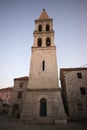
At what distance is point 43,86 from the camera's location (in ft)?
49.9

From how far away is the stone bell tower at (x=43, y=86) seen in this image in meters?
12.9

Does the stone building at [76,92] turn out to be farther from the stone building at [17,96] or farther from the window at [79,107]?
the stone building at [17,96]

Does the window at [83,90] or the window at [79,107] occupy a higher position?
the window at [83,90]

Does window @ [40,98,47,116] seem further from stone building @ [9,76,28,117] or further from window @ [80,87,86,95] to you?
stone building @ [9,76,28,117]

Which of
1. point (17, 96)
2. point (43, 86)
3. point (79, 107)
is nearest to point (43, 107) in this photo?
point (43, 86)

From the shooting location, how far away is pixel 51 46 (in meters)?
18.7

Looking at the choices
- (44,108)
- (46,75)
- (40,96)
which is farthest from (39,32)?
(44,108)

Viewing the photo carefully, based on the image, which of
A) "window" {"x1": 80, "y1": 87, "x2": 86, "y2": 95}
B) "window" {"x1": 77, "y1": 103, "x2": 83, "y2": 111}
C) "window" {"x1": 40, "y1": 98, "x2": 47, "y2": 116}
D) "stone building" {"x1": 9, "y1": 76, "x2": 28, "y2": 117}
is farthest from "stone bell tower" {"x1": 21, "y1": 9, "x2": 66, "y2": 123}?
"stone building" {"x1": 9, "y1": 76, "x2": 28, "y2": 117}

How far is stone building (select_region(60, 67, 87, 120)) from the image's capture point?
17406 mm

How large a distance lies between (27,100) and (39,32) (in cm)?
1396

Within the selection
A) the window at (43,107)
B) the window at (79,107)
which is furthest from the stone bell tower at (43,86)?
the window at (79,107)

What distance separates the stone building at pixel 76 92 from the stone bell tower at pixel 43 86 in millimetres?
5474

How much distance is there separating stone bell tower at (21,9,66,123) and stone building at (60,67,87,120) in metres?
5.47

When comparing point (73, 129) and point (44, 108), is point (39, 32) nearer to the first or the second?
point (44, 108)
